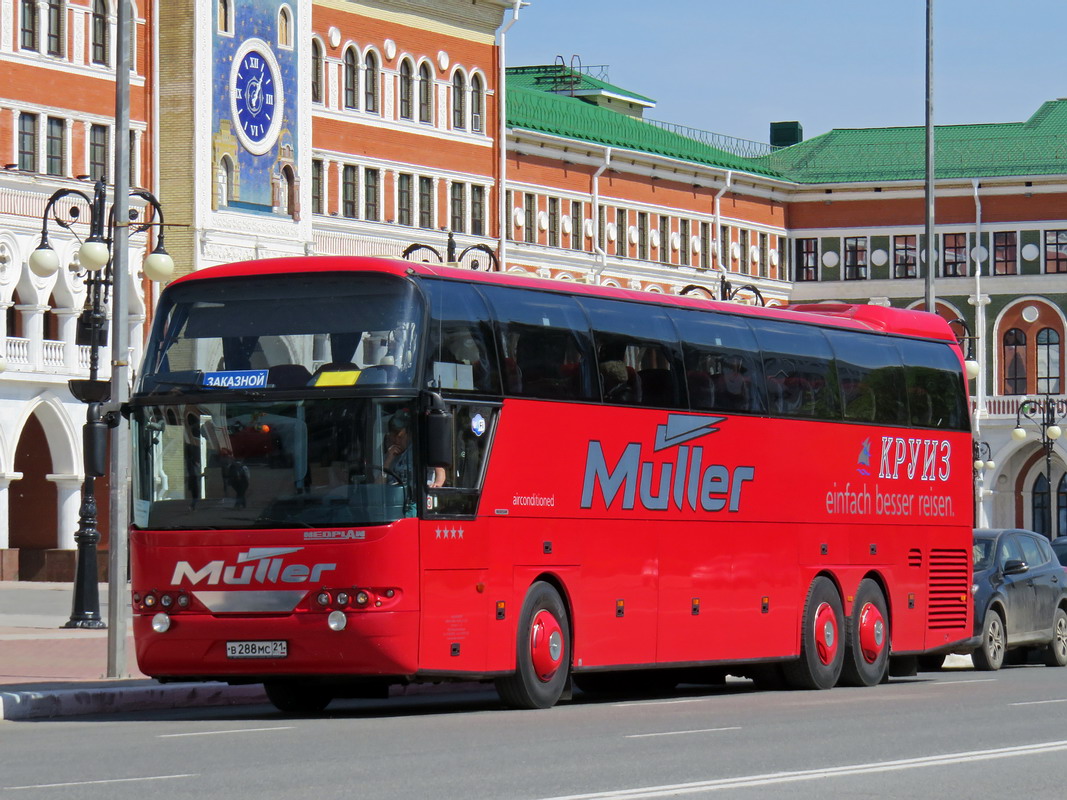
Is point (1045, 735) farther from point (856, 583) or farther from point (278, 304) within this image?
point (856, 583)

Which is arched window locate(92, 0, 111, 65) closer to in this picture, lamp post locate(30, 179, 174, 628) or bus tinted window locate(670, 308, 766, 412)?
lamp post locate(30, 179, 174, 628)

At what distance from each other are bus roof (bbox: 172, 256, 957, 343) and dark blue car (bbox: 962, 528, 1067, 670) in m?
3.15

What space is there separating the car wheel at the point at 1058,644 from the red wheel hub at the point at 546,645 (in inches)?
455

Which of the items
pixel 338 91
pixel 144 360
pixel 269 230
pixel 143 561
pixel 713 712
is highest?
pixel 338 91

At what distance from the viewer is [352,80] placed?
198 feet

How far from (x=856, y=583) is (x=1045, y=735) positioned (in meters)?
8.18

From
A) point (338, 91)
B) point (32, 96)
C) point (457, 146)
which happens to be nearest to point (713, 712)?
point (32, 96)

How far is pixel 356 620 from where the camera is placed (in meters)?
17.8

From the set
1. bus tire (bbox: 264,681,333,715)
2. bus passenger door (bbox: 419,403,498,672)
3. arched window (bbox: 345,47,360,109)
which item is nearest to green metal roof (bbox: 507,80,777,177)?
arched window (bbox: 345,47,360,109)

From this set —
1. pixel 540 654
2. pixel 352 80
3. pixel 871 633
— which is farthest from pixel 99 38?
pixel 540 654

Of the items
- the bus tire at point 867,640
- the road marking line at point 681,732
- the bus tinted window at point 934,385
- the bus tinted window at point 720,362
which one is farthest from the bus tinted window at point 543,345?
the bus tinted window at point 934,385

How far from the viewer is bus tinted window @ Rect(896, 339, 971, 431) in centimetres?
2522

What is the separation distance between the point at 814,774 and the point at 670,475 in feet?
27.2

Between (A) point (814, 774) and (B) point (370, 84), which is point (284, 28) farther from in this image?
(A) point (814, 774)
